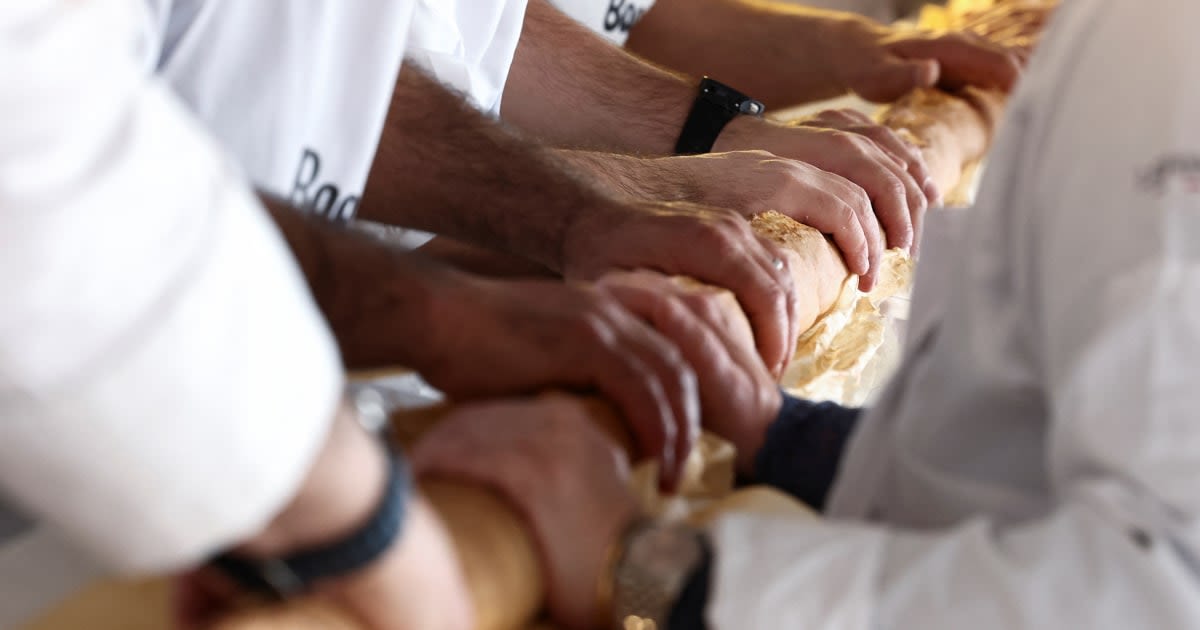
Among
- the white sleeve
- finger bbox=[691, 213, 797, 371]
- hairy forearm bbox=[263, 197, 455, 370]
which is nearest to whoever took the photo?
the white sleeve

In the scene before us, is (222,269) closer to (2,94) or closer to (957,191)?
(2,94)

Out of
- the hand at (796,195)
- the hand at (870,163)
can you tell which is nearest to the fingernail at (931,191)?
the hand at (870,163)

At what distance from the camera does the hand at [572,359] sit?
532 mm

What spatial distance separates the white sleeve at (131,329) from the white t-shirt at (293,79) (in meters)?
0.38

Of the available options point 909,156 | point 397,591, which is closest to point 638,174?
point 909,156

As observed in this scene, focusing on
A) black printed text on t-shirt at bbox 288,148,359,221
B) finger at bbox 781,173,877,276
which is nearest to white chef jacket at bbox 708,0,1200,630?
finger at bbox 781,173,877,276

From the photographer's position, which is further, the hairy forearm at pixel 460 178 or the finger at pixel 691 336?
the hairy forearm at pixel 460 178

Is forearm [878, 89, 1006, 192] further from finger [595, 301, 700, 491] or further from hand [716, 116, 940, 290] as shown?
finger [595, 301, 700, 491]

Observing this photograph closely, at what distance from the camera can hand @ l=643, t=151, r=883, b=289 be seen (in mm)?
858

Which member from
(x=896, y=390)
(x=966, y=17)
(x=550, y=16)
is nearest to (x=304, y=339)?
(x=896, y=390)

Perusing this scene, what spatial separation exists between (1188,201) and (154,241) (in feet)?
1.22

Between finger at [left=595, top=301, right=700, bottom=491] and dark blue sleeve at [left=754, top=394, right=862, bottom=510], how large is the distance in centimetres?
7

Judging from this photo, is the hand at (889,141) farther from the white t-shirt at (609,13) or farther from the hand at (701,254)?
the white t-shirt at (609,13)

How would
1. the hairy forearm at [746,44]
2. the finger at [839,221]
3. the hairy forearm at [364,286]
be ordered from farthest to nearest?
the hairy forearm at [746,44]
the finger at [839,221]
the hairy forearm at [364,286]
